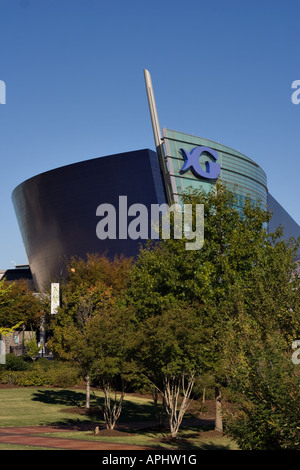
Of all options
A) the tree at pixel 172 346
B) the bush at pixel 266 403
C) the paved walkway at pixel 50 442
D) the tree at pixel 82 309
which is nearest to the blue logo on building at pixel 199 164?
the tree at pixel 82 309

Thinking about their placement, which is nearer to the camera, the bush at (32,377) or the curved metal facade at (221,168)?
the bush at (32,377)

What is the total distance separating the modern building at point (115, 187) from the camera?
272ft

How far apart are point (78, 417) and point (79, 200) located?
6143 cm

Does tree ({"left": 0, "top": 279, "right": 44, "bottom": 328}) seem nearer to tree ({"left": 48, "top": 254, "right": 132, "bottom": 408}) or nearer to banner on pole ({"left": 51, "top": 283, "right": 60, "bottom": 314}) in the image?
tree ({"left": 48, "top": 254, "right": 132, "bottom": 408})

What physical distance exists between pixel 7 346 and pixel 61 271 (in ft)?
58.6

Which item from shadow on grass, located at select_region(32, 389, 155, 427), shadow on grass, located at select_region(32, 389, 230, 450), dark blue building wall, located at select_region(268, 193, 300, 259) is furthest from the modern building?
dark blue building wall, located at select_region(268, 193, 300, 259)

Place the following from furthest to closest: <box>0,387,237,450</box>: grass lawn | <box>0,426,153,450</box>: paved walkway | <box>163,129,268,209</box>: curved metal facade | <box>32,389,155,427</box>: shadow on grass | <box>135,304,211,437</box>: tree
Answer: <box>163,129,268,209</box>: curved metal facade → <box>32,389,155,427</box>: shadow on grass → <box>135,304,211,437</box>: tree → <box>0,387,237,450</box>: grass lawn → <box>0,426,153,450</box>: paved walkway

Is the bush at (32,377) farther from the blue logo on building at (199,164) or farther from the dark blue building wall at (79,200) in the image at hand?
the blue logo on building at (199,164)

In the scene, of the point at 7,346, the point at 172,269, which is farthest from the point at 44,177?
the point at 172,269

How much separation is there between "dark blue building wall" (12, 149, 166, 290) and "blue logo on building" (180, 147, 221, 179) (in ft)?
18.0

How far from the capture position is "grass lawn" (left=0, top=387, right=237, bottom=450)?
75.1ft

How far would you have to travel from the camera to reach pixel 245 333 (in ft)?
48.6

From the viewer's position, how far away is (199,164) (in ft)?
277

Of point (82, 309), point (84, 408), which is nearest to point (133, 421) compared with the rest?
point (84, 408)
